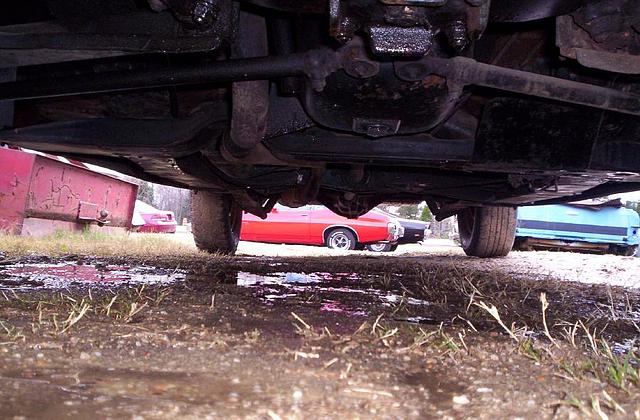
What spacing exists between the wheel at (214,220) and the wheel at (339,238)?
7.20 m

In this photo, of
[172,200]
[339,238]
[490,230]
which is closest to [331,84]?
[490,230]

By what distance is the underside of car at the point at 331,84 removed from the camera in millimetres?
1282

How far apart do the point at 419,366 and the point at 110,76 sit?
1209 mm

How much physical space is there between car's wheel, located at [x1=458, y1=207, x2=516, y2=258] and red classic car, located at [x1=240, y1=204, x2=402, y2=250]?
6.51 m

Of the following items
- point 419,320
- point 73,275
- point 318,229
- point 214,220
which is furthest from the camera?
point 318,229

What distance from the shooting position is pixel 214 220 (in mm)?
4281

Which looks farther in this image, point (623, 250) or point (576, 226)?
point (623, 250)

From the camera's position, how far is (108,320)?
147 centimetres

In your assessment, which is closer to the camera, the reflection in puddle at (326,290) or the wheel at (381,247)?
the reflection in puddle at (326,290)

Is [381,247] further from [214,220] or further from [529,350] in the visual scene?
[529,350]

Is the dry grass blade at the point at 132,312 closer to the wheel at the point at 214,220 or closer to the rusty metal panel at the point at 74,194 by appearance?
the wheel at the point at 214,220

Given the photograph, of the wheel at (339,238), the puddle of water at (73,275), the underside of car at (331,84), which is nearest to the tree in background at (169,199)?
the wheel at (339,238)

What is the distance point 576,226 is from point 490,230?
555 centimetres

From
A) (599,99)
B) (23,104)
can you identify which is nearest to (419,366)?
Result: (599,99)
